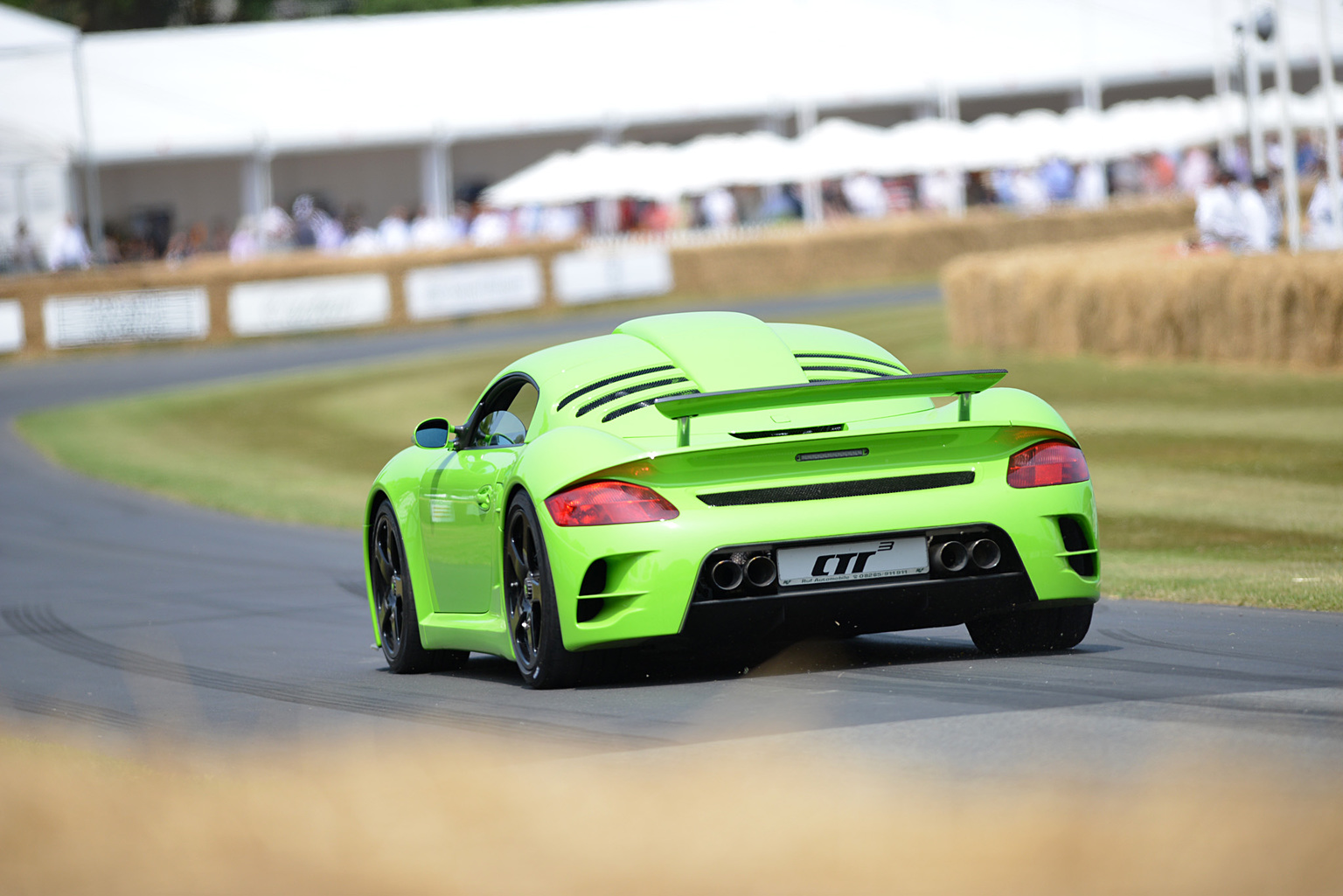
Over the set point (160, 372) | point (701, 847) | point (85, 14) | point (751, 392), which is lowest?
point (160, 372)

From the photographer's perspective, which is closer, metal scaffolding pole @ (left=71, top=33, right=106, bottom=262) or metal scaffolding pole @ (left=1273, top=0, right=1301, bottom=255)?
metal scaffolding pole @ (left=1273, top=0, right=1301, bottom=255)

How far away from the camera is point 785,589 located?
6543 mm

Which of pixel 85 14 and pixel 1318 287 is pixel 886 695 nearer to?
pixel 1318 287

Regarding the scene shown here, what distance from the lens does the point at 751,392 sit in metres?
6.57

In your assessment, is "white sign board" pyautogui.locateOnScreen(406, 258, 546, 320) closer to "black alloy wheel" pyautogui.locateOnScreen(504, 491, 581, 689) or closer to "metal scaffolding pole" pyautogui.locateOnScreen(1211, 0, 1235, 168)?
"metal scaffolding pole" pyautogui.locateOnScreen(1211, 0, 1235, 168)

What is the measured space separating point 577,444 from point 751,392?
612 millimetres

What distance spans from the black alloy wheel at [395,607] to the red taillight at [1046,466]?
254cm

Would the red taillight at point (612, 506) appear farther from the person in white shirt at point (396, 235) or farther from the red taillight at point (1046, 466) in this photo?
the person in white shirt at point (396, 235)

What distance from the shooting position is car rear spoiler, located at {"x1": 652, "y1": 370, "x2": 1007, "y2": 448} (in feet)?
21.5

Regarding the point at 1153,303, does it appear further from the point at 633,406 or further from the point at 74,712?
the point at 74,712

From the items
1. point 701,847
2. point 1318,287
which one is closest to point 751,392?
point 701,847

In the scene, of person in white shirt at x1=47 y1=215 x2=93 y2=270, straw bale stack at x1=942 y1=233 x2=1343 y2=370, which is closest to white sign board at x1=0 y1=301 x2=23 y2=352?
person in white shirt at x1=47 y1=215 x2=93 y2=270

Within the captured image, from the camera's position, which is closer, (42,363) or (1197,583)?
(1197,583)

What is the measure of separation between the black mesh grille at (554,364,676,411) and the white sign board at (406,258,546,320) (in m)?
28.9
